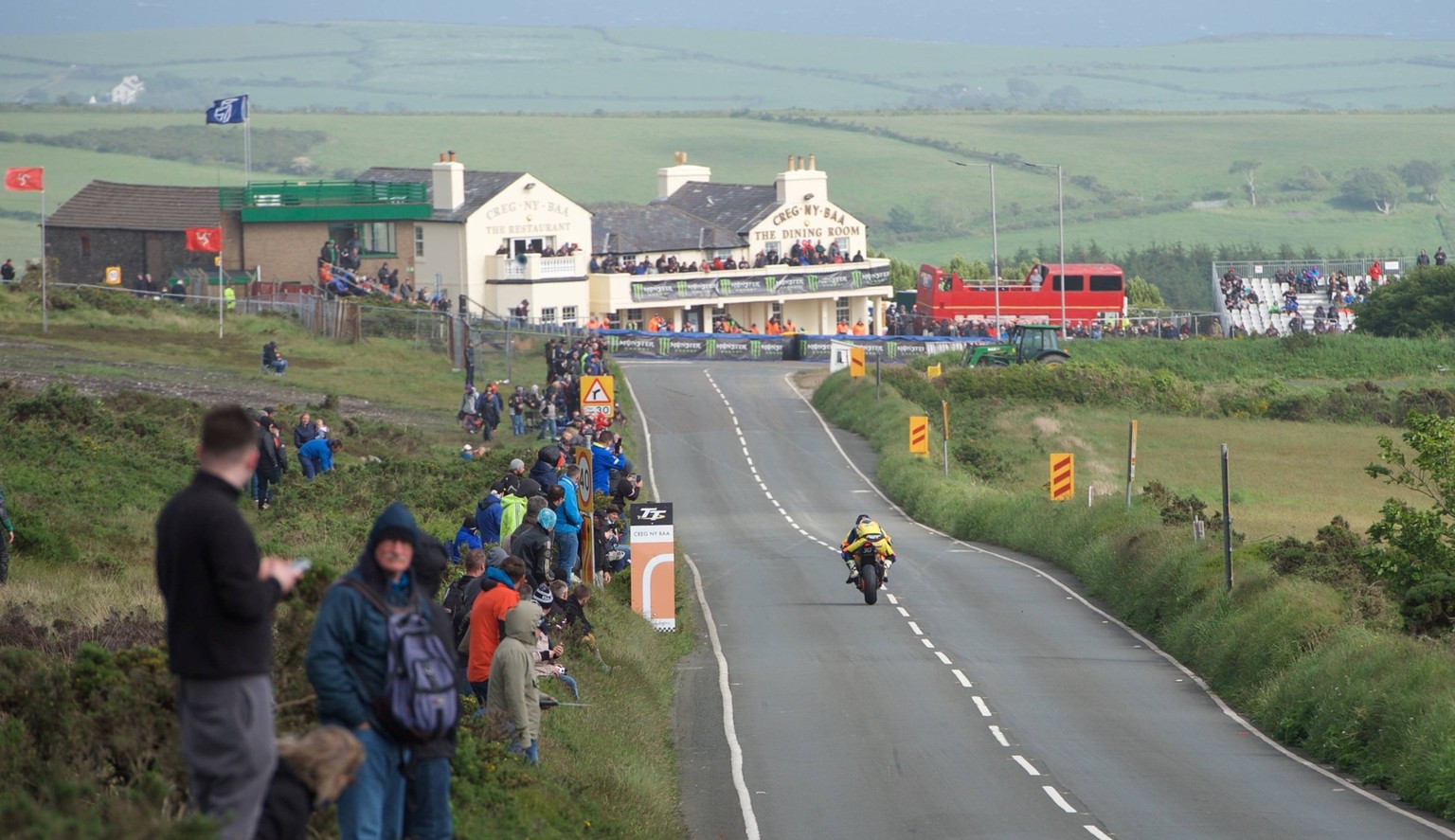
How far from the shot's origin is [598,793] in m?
15.1

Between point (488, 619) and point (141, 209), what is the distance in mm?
67638

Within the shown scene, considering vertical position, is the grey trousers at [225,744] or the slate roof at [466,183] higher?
the slate roof at [466,183]

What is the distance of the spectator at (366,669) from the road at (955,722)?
8424 millimetres

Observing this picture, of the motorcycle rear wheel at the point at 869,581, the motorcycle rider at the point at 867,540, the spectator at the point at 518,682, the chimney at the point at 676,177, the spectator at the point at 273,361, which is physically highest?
the chimney at the point at 676,177

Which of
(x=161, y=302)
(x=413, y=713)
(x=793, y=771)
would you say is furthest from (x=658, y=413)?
(x=413, y=713)

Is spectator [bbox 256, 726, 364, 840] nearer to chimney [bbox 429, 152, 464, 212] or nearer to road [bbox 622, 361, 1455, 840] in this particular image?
road [bbox 622, 361, 1455, 840]

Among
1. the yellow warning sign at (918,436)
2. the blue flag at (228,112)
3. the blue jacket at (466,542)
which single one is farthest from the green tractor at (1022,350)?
the blue jacket at (466,542)

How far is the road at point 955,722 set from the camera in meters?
17.0

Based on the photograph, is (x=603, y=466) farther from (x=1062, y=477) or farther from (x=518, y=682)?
(x=1062, y=477)

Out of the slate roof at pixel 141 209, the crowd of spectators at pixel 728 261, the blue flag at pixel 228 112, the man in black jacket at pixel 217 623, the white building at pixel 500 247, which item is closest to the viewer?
the man in black jacket at pixel 217 623

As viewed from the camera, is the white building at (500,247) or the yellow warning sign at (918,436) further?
the white building at (500,247)

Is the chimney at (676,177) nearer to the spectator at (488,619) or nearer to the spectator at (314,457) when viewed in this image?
the spectator at (314,457)

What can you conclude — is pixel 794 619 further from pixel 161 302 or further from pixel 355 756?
pixel 161 302

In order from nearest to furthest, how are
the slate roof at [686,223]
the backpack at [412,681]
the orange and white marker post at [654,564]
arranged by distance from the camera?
the backpack at [412,681] → the orange and white marker post at [654,564] → the slate roof at [686,223]
